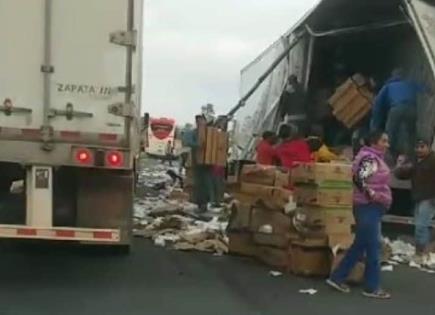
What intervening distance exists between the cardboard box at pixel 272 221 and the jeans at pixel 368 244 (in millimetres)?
1274

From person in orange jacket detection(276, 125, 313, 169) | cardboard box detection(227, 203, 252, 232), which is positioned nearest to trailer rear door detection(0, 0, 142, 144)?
cardboard box detection(227, 203, 252, 232)

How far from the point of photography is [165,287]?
10047 millimetres

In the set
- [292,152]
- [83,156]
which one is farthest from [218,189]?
[83,156]

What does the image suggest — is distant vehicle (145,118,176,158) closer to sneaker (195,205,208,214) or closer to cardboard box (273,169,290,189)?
sneaker (195,205,208,214)

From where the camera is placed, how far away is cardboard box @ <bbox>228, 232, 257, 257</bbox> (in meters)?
12.3

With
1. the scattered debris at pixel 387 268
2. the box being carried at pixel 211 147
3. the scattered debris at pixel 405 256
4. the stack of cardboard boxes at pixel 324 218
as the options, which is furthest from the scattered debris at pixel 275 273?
the box being carried at pixel 211 147

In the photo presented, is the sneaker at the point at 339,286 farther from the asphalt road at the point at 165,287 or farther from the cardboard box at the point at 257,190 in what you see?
the cardboard box at the point at 257,190

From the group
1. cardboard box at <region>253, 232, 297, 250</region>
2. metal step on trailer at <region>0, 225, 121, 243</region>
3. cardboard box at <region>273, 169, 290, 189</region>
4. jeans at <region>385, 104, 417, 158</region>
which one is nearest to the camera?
metal step on trailer at <region>0, 225, 121, 243</region>

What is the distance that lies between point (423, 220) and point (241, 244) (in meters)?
2.53

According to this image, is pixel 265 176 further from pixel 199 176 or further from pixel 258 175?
pixel 199 176

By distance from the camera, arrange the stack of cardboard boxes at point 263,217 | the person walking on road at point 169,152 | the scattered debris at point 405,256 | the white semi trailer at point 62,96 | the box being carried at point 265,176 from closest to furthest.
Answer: the white semi trailer at point 62,96 < the stack of cardboard boxes at point 263,217 < the box being carried at point 265,176 < the scattered debris at point 405,256 < the person walking on road at point 169,152

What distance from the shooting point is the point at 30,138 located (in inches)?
365

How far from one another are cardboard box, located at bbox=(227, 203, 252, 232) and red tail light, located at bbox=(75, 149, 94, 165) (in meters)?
3.35

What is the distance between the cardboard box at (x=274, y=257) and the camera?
37.4ft
